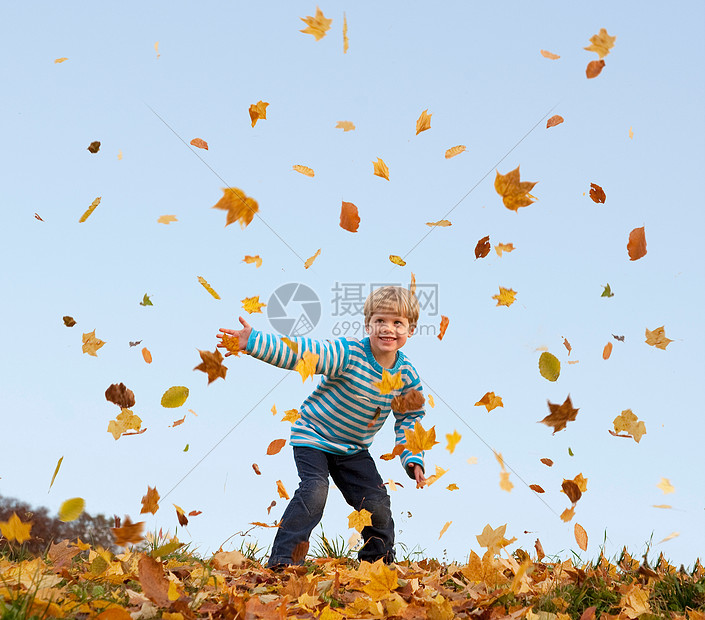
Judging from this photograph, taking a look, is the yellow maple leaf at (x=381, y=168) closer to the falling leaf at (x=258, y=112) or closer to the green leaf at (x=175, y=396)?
the falling leaf at (x=258, y=112)

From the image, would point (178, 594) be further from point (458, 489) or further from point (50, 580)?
point (458, 489)

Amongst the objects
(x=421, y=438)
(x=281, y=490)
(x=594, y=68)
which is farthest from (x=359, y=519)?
(x=594, y=68)

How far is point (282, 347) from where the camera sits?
4.14 meters

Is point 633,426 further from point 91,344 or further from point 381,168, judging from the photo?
point 91,344

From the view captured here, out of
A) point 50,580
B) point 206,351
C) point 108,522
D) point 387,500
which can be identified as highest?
point 206,351

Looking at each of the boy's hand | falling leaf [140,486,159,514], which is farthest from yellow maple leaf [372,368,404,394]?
falling leaf [140,486,159,514]

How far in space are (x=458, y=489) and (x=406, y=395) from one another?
76 cm

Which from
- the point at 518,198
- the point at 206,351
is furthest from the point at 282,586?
the point at 518,198

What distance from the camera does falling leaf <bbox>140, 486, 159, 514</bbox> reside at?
3400mm

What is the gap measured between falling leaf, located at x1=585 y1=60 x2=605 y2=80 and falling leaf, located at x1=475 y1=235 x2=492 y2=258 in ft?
4.02

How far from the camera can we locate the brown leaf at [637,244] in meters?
4.29

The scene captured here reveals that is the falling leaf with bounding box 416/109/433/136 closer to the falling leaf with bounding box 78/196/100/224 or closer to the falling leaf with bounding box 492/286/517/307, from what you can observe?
the falling leaf with bounding box 492/286/517/307

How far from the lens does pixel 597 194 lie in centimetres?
450

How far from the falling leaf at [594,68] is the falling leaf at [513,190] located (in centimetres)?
108
